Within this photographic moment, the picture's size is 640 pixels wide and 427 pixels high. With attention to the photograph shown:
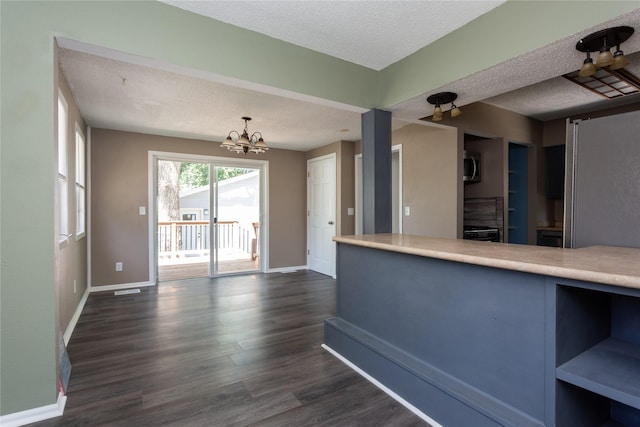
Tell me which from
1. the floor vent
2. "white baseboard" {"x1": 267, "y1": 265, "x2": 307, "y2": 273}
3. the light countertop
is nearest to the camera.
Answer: the light countertop

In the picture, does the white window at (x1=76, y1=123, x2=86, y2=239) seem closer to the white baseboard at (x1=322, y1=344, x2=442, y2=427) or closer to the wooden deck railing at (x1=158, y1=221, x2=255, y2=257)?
the wooden deck railing at (x1=158, y1=221, x2=255, y2=257)

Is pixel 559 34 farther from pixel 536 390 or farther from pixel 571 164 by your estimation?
A: pixel 536 390

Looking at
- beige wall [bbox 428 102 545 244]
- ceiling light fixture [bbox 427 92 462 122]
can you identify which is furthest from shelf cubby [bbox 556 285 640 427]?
beige wall [bbox 428 102 545 244]

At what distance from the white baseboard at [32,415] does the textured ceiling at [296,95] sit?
6.73 feet

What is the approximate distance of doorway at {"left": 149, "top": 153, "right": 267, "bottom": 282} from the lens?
17.5 ft

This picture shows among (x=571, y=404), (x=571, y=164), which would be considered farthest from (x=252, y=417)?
(x=571, y=164)

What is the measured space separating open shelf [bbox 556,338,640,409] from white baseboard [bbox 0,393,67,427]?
2512mm

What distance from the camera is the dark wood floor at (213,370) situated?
1807mm

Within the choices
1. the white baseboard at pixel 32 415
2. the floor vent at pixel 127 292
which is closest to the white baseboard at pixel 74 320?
the floor vent at pixel 127 292

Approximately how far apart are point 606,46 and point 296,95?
6.51ft

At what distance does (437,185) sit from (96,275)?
4.81m

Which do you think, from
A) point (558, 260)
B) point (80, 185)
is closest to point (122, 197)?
point (80, 185)

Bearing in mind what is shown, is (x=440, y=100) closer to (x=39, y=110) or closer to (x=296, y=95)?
(x=296, y=95)

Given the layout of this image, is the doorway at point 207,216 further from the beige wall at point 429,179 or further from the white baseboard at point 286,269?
the beige wall at point 429,179
